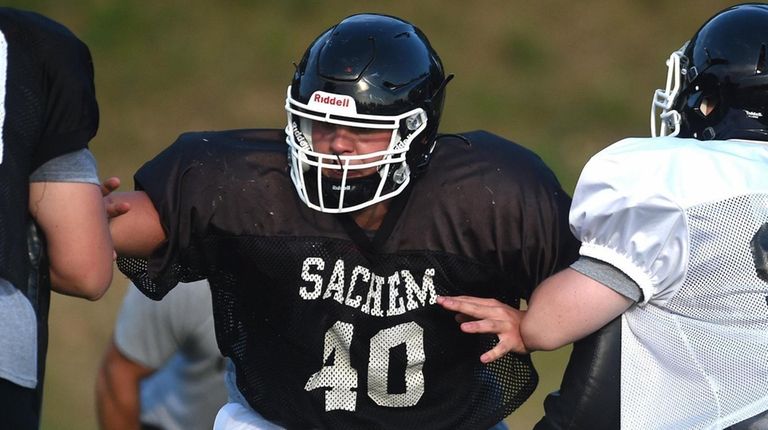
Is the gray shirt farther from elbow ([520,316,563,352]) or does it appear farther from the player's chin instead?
elbow ([520,316,563,352])

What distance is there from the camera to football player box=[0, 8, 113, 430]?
7.48ft

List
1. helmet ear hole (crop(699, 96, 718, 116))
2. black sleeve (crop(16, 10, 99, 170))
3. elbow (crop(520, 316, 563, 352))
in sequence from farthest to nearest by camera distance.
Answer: helmet ear hole (crop(699, 96, 718, 116)), elbow (crop(520, 316, 563, 352)), black sleeve (crop(16, 10, 99, 170))

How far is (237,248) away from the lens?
9.23ft

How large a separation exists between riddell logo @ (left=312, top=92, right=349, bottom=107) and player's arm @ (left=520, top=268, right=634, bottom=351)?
0.56m

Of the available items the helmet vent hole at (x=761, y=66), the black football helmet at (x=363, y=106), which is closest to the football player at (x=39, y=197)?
the black football helmet at (x=363, y=106)

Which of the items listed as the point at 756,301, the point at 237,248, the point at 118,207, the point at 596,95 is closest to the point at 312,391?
the point at 237,248

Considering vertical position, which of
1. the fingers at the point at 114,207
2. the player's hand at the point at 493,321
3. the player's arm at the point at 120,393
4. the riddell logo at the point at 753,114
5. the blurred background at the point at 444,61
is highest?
the riddell logo at the point at 753,114

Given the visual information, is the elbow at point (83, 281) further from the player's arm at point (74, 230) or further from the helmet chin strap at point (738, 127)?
the helmet chin strap at point (738, 127)

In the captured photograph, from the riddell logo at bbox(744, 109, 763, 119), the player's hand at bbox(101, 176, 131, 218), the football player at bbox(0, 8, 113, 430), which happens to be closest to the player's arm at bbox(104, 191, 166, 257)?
the player's hand at bbox(101, 176, 131, 218)

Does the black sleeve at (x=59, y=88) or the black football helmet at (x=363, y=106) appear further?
the black football helmet at (x=363, y=106)

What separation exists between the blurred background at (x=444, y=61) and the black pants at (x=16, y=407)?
494 cm

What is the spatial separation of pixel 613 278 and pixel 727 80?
1.59ft

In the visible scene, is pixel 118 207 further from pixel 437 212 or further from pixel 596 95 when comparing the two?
pixel 596 95

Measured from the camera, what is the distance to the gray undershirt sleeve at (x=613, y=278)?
7.92ft
